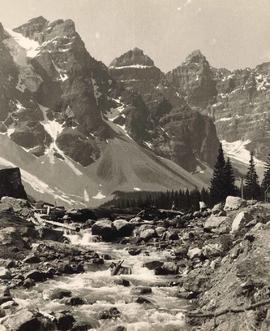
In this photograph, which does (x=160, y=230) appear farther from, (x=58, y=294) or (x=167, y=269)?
(x=58, y=294)

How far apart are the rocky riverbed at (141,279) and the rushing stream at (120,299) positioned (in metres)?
0.05

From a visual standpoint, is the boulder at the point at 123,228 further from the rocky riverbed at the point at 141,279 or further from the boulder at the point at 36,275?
the boulder at the point at 36,275

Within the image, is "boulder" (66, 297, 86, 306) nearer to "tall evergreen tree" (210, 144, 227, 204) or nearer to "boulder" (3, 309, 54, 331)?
"boulder" (3, 309, 54, 331)

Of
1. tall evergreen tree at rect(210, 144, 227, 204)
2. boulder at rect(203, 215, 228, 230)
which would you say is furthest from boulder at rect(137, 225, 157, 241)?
tall evergreen tree at rect(210, 144, 227, 204)

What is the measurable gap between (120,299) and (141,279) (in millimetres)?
6150

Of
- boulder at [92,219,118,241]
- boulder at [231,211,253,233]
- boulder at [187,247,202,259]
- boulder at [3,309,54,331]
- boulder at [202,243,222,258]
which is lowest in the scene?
boulder at [92,219,118,241]

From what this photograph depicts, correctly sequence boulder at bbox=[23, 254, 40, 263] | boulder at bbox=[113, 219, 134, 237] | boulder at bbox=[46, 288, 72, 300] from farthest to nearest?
boulder at bbox=[113, 219, 134, 237]
boulder at bbox=[23, 254, 40, 263]
boulder at bbox=[46, 288, 72, 300]

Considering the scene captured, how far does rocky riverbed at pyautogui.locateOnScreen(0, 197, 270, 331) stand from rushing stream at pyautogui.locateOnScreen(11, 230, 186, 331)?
0.05 meters

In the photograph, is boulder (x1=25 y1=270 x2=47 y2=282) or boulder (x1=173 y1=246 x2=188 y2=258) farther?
boulder (x1=173 y1=246 x2=188 y2=258)

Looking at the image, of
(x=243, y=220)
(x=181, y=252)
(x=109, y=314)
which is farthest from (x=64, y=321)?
(x=243, y=220)

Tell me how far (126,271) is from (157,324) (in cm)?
1410

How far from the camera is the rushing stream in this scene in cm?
2745

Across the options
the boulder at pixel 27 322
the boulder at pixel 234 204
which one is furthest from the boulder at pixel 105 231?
the boulder at pixel 27 322

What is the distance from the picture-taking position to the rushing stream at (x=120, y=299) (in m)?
27.5
